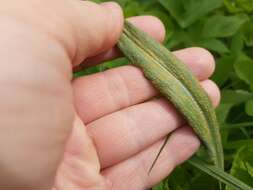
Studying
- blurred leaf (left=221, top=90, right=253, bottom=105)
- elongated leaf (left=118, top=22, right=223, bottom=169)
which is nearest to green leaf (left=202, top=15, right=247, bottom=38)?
blurred leaf (left=221, top=90, right=253, bottom=105)

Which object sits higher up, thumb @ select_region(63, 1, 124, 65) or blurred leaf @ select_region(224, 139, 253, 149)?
thumb @ select_region(63, 1, 124, 65)

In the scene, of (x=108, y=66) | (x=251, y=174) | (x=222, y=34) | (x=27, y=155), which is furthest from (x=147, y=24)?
(x=27, y=155)

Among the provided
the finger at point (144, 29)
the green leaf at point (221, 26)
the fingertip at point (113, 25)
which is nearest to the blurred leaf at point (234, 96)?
the green leaf at point (221, 26)

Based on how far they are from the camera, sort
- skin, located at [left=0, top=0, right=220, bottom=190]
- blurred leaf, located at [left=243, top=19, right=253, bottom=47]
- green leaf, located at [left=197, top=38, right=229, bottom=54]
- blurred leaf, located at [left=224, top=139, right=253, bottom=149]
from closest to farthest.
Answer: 1. skin, located at [left=0, top=0, right=220, bottom=190]
2. blurred leaf, located at [left=224, top=139, right=253, bottom=149]
3. green leaf, located at [left=197, top=38, right=229, bottom=54]
4. blurred leaf, located at [left=243, top=19, right=253, bottom=47]

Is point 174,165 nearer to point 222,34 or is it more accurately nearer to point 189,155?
point 189,155

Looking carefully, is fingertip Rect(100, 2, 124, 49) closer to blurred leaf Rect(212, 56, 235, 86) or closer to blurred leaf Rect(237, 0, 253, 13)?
blurred leaf Rect(212, 56, 235, 86)

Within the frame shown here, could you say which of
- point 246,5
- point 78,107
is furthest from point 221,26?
point 78,107

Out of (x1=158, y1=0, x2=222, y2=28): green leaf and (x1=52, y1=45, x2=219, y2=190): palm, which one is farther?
(x1=158, y1=0, x2=222, y2=28): green leaf

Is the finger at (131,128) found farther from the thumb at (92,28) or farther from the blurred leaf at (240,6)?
the blurred leaf at (240,6)
